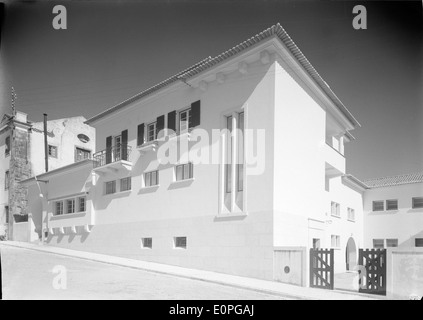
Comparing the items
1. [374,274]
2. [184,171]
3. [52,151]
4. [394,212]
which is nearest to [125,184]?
[184,171]

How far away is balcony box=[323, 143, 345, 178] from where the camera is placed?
17.0 metres

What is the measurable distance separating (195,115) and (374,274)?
28.0 feet

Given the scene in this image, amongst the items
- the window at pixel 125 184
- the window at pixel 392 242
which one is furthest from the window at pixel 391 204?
the window at pixel 125 184

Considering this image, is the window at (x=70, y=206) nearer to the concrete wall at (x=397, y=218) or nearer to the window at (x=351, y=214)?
the window at (x=351, y=214)

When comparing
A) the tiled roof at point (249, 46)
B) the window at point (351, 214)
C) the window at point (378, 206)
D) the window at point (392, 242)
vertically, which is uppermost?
the tiled roof at point (249, 46)

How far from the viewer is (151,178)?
1712 centimetres

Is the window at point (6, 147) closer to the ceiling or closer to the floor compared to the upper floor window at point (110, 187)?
closer to the ceiling

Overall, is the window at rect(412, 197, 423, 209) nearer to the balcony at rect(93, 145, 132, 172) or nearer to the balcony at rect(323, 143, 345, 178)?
the balcony at rect(323, 143, 345, 178)

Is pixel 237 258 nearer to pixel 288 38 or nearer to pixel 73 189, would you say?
pixel 288 38

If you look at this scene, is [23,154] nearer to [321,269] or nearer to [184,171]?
[184,171]

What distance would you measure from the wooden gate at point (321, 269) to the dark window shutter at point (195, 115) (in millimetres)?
6686

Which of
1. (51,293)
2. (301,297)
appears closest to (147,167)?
(51,293)

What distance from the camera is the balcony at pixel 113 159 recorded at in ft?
58.9
